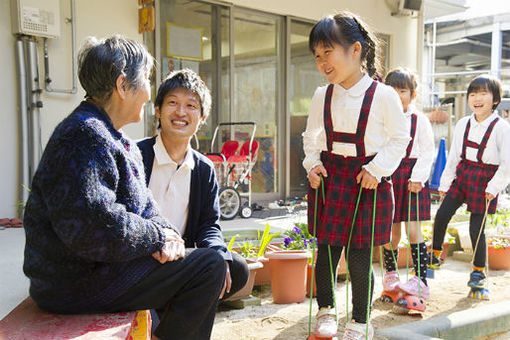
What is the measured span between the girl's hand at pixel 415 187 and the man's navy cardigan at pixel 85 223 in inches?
76.5

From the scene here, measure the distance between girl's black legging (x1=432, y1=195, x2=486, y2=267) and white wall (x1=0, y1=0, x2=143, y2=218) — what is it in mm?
3318

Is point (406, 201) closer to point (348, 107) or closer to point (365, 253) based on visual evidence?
point (365, 253)

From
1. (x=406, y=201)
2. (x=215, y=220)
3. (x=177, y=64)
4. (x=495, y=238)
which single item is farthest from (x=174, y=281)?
(x=177, y=64)

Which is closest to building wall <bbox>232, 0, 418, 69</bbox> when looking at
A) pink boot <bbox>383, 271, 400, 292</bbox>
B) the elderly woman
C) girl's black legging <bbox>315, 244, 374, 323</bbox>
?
pink boot <bbox>383, 271, 400, 292</bbox>

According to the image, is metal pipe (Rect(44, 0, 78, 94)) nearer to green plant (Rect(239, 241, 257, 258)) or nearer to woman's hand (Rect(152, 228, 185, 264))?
green plant (Rect(239, 241, 257, 258))

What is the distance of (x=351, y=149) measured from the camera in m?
2.20

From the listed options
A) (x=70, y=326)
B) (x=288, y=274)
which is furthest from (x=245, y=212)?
(x=70, y=326)

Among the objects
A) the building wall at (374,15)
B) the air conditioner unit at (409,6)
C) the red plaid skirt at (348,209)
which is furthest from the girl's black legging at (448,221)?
the air conditioner unit at (409,6)

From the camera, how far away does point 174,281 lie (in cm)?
155

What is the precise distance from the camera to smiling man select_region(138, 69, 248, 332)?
2041 mm

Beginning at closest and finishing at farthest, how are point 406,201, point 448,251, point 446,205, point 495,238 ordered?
point 406,201 → point 446,205 → point 495,238 → point 448,251

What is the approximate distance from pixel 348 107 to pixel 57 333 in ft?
4.84

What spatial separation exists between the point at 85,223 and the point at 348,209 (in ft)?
4.18

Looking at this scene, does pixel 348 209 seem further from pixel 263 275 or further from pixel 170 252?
pixel 263 275
